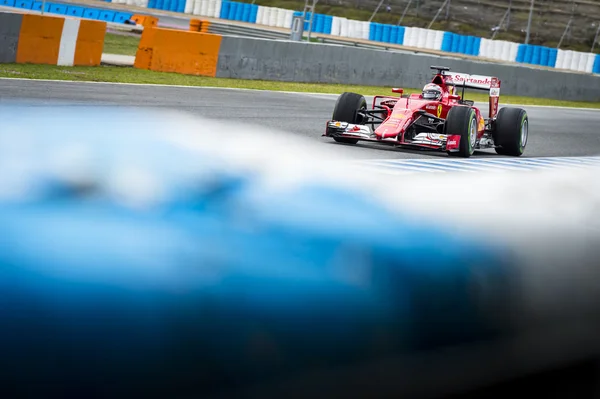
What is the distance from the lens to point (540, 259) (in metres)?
7.20

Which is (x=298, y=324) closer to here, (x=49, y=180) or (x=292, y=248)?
(x=292, y=248)

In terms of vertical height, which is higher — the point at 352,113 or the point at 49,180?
the point at 352,113

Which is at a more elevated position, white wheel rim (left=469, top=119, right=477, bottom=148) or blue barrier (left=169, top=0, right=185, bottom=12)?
blue barrier (left=169, top=0, right=185, bottom=12)

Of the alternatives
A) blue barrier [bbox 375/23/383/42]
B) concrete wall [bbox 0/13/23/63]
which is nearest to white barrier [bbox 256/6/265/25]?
blue barrier [bbox 375/23/383/42]

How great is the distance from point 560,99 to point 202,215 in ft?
90.0

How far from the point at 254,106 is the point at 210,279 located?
12.2 meters

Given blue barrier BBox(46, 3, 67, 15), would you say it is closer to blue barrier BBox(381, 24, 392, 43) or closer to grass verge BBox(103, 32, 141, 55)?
grass verge BBox(103, 32, 141, 55)

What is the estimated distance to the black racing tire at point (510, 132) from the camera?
1457 cm

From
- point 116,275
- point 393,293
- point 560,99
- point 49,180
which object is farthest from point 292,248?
point 560,99

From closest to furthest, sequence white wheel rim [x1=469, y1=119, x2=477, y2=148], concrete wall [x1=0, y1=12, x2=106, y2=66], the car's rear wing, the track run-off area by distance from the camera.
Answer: the track run-off area, white wheel rim [x1=469, y1=119, x2=477, y2=148], the car's rear wing, concrete wall [x1=0, y1=12, x2=106, y2=66]

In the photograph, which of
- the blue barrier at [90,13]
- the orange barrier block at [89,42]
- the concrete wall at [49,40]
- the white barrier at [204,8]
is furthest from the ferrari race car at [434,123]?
the white barrier at [204,8]

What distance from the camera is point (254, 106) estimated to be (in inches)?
697

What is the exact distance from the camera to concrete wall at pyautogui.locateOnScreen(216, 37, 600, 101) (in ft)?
78.9

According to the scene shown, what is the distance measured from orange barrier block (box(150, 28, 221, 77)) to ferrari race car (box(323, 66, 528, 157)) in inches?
383
